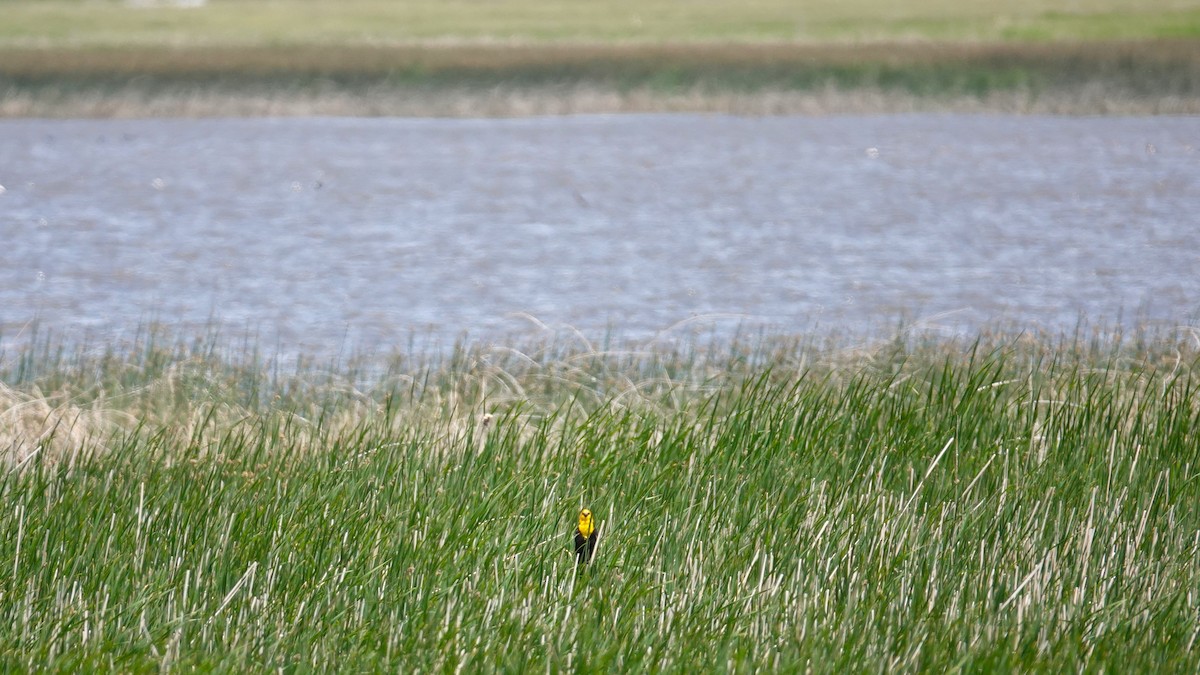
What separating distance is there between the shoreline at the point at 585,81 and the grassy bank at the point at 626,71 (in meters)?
0.05

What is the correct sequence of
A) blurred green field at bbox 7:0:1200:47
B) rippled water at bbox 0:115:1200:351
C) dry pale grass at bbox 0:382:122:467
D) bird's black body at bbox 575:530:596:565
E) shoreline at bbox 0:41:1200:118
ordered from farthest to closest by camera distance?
blurred green field at bbox 7:0:1200:47 → shoreline at bbox 0:41:1200:118 → rippled water at bbox 0:115:1200:351 → dry pale grass at bbox 0:382:122:467 → bird's black body at bbox 575:530:596:565

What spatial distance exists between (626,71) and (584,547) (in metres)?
34.8

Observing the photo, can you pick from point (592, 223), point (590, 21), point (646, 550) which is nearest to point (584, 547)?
point (646, 550)

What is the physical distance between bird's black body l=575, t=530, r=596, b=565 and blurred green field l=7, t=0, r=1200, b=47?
38359 millimetres

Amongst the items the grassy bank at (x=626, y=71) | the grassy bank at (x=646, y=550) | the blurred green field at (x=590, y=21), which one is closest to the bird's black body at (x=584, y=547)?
the grassy bank at (x=646, y=550)

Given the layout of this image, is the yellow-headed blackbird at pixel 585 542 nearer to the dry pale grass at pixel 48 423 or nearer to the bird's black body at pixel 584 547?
→ the bird's black body at pixel 584 547

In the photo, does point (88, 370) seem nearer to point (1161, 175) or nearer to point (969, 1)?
point (1161, 175)

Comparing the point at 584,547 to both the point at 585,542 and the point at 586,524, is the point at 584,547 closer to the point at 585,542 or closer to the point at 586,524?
the point at 585,542

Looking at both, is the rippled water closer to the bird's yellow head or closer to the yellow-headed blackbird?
the yellow-headed blackbird

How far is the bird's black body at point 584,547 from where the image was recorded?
493 cm

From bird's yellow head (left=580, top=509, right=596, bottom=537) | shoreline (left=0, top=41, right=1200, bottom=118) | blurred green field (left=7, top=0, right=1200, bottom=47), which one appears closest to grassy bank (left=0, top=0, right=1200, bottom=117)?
shoreline (left=0, top=41, right=1200, bottom=118)

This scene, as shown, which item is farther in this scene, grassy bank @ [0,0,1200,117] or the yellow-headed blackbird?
grassy bank @ [0,0,1200,117]

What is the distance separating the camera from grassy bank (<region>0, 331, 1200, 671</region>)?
445cm

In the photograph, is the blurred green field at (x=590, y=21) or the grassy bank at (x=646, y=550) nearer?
the grassy bank at (x=646, y=550)
